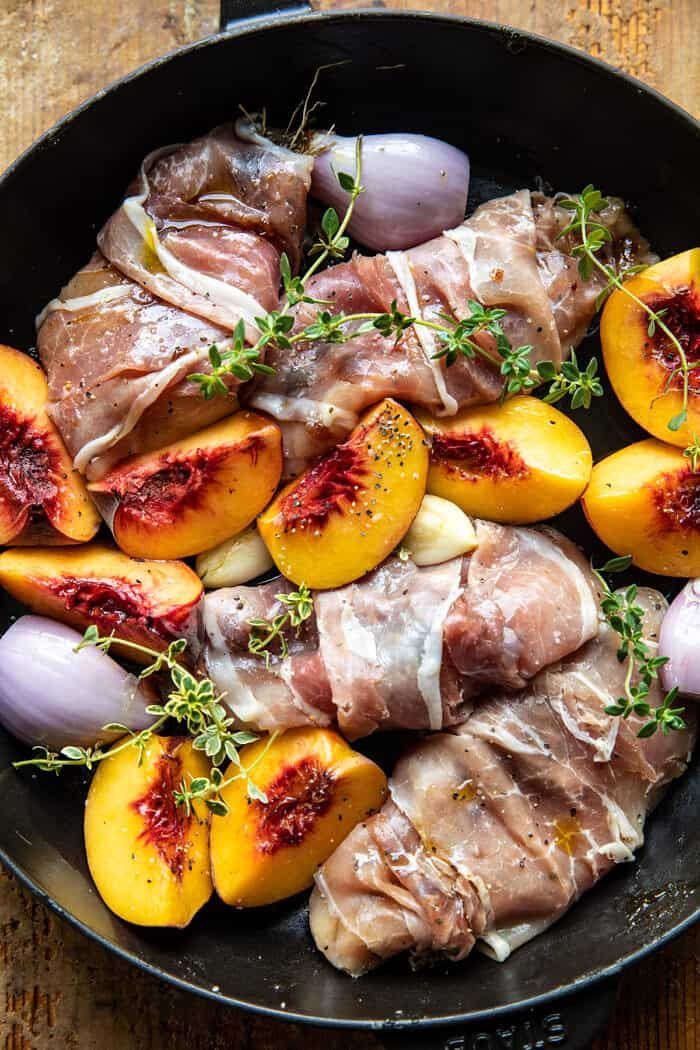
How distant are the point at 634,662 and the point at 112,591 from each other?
1.19 m

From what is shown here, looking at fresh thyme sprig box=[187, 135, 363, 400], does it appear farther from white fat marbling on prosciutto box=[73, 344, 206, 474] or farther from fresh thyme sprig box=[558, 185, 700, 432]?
fresh thyme sprig box=[558, 185, 700, 432]

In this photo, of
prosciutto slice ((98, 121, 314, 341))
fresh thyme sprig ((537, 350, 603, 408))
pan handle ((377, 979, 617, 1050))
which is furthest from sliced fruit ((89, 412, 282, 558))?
pan handle ((377, 979, 617, 1050))

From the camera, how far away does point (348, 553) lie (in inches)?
93.1

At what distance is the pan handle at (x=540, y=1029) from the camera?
89.8 inches

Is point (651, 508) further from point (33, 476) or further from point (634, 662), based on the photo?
point (33, 476)

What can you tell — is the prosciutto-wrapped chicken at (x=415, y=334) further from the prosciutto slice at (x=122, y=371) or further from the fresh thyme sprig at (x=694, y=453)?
the fresh thyme sprig at (x=694, y=453)

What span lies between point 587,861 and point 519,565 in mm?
688

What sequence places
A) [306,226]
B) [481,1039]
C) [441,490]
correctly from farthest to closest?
[306,226] < [441,490] < [481,1039]

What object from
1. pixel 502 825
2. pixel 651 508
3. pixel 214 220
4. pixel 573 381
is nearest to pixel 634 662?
pixel 651 508

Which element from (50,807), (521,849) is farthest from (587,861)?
(50,807)

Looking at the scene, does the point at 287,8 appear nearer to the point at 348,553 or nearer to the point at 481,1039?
the point at 348,553

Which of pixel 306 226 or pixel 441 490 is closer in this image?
pixel 441 490

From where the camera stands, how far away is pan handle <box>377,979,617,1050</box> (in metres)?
2.28

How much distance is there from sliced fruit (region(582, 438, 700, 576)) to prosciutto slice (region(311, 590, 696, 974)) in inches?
8.0
